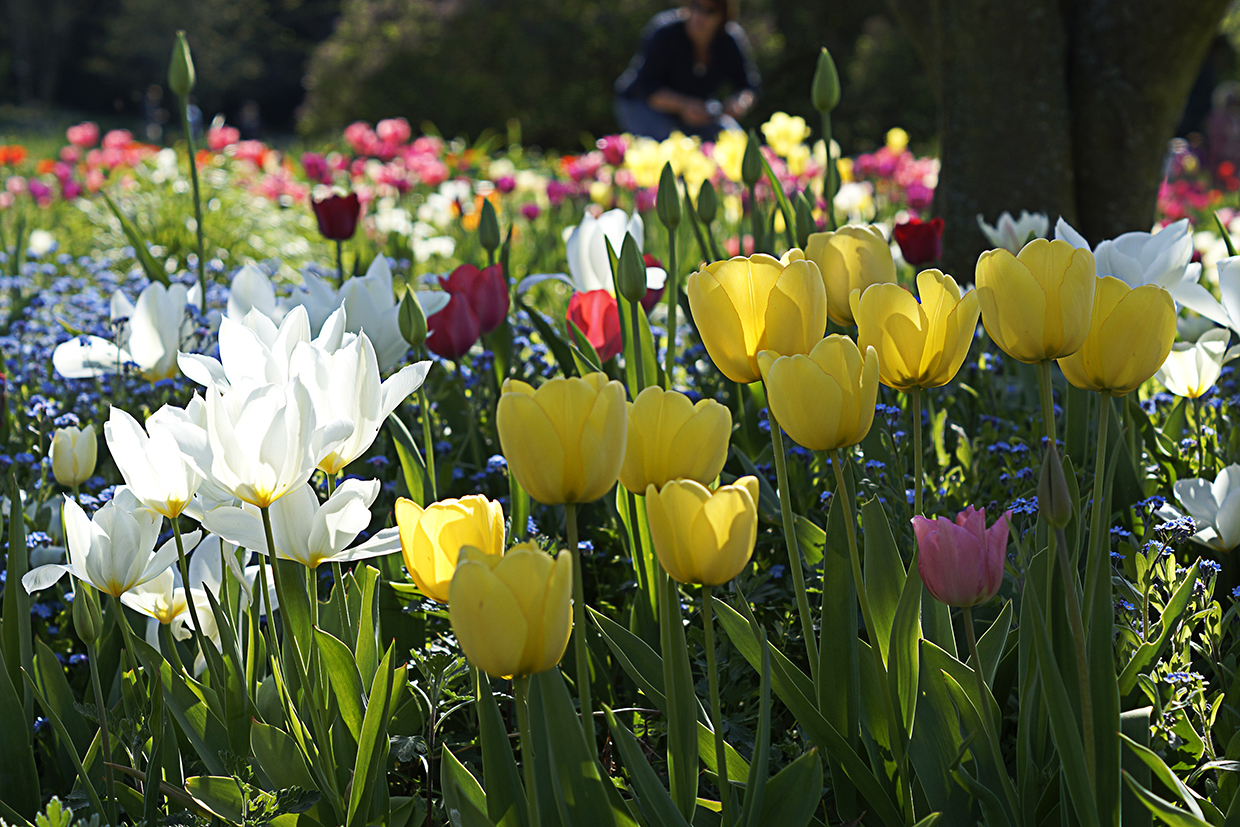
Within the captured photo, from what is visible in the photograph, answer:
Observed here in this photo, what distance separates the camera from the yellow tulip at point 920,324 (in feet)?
2.97

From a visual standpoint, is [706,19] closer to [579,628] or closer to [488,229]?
[488,229]

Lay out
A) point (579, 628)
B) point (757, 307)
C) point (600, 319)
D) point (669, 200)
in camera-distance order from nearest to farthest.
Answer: point (579, 628) < point (757, 307) < point (600, 319) < point (669, 200)

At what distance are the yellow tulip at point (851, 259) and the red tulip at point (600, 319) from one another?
1.64 ft

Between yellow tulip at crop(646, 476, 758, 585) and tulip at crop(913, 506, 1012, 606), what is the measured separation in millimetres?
174

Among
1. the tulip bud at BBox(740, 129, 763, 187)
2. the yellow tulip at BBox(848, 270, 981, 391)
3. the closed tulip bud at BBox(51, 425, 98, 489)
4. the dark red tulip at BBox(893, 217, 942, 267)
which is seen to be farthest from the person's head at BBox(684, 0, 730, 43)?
the yellow tulip at BBox(848, 270, 981, 391)

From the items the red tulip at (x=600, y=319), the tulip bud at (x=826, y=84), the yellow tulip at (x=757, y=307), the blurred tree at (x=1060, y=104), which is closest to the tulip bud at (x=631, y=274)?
the red tulip at (x=600, y=319)

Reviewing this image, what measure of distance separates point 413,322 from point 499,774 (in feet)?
2.59

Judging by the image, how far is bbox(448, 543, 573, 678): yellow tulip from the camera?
2.14 feet

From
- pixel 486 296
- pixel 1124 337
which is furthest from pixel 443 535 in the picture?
pixel 486 296

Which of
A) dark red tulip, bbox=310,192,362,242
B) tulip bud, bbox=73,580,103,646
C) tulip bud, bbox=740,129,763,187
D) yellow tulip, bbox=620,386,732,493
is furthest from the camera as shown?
dark red tulip, bbox=310,192,362,242

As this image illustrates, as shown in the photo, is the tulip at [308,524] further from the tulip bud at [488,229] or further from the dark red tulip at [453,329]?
the tulip bud at [488,229]

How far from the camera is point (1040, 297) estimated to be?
2.83 ft

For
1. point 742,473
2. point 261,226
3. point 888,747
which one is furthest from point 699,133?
point 888,747

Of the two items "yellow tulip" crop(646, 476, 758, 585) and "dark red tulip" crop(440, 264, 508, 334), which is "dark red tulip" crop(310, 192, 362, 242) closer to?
"dark red tulip" crop(440, 264, 508, 334)
